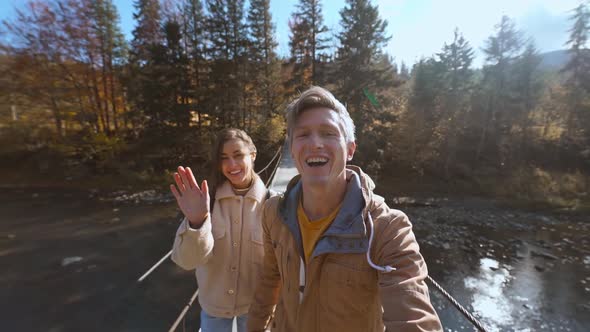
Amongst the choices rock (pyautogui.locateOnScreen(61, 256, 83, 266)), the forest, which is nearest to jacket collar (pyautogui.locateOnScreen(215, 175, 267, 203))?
rock (pyautogui.locateOnScreen(61, 256, 83, 266))

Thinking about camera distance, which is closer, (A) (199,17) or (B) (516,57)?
(B) (516,57)

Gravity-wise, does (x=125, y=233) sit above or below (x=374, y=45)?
below

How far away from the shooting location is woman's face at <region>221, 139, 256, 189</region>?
161 cm

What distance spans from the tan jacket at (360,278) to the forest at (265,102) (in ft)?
38.2

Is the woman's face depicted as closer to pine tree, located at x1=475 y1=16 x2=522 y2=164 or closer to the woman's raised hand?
the woman's raised hand

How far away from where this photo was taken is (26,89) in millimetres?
11992

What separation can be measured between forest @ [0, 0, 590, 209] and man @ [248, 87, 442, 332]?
453 inches

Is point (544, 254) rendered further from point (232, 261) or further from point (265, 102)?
point (265, 102)

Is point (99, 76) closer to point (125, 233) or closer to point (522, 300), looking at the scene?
point (125, 233)

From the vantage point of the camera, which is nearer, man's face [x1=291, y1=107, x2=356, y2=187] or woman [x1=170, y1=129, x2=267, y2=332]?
man's face [x1=291, y1=107, x2=356, y2=187]

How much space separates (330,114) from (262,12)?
16670 mm

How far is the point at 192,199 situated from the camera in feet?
4.20

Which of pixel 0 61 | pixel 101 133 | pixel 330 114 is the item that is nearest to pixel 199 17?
pixel 101 133

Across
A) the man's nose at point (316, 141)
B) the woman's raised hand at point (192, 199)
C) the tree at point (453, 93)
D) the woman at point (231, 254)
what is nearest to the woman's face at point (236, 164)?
the woman at point (231, 254)
